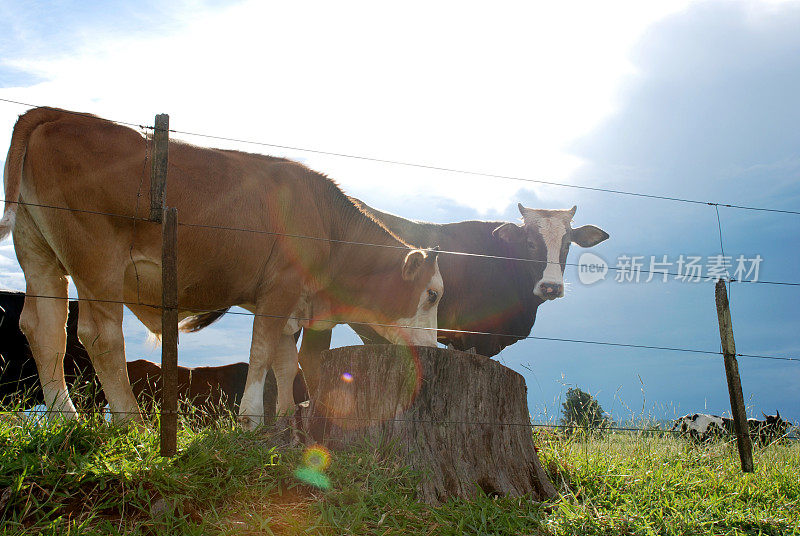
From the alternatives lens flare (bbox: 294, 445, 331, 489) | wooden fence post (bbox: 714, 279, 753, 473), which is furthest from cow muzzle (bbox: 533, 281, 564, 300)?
lens flare (bbox: 294, 445, 331, 489)

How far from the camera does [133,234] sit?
18.4ft

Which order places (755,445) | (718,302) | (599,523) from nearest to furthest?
(599,523)
(718,302)
(755,445)

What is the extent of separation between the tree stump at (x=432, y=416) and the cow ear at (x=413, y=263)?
239 centimetres

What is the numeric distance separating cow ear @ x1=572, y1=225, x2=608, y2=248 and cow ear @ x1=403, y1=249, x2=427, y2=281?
4.79m

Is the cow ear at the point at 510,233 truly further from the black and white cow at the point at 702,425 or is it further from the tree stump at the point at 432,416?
the tree stump at the point at 432,416

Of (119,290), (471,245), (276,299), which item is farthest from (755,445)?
(119,290)

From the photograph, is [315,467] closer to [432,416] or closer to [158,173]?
[432,416]

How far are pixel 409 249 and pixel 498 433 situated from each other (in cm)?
303

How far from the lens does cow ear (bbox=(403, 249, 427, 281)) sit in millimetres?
7709

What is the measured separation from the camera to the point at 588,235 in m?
11.8

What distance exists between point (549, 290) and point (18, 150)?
24.0 feet

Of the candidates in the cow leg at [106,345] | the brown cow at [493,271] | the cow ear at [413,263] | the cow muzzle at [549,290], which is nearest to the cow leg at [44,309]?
the cow leg at [106,345]

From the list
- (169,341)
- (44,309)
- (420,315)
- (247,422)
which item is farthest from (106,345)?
(420,315)

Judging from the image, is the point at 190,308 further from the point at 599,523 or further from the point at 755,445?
the point at 755,445
